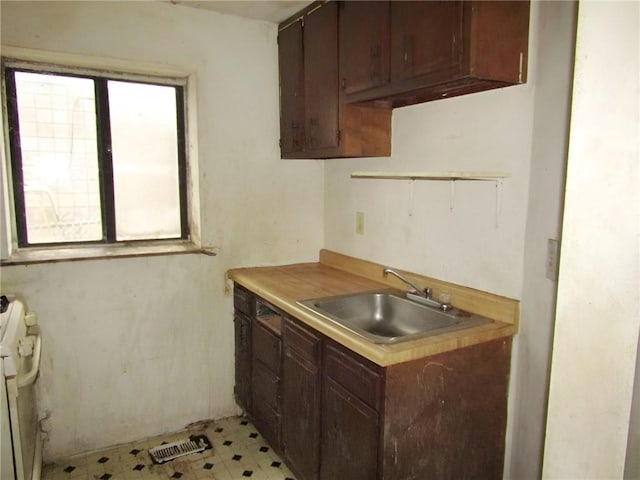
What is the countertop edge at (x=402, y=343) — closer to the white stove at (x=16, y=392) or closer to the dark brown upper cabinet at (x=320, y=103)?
the dark brown upper cabinet at (x=320, y=103)

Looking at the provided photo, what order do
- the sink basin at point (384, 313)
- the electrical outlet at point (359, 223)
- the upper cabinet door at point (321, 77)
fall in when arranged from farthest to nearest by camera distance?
the electrical outlet at point (359, 223) → the upper cabinet door at point (321, 77) → the sink basin at point (384, 313)

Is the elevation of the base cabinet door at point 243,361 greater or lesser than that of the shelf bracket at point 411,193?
lesser

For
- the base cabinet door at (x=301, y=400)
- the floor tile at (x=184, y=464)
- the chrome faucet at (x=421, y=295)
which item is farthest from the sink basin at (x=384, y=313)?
the floor tile at (x=184, y=464)

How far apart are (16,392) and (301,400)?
1.10 meters

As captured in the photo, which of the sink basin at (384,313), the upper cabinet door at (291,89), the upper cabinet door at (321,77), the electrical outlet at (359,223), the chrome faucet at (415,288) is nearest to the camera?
the sink basin at (384,313)

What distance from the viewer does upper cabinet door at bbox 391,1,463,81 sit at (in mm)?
1478

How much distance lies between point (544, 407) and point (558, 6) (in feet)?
4.52

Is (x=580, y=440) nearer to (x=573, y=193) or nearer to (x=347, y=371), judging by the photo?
(x=573, y=193)

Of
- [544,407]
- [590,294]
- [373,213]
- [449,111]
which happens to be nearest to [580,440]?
[590,294]

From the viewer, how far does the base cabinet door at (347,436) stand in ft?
5.07

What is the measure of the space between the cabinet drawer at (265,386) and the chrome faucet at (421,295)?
78cm

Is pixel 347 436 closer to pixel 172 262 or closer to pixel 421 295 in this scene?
pixel 421 295

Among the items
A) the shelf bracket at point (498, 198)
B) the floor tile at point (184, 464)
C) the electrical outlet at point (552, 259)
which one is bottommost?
the floor tile at point (184, 464)

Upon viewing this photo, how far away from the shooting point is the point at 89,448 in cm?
245
